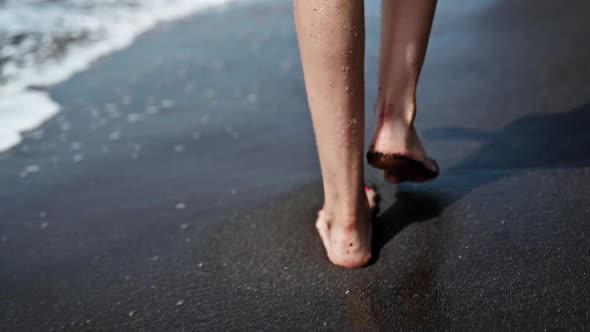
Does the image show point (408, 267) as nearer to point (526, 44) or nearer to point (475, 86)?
point (475, 86)

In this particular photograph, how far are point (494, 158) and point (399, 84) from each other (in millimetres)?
521

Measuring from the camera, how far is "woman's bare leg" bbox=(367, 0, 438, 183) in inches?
57.5

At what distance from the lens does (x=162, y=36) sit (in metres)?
3.92

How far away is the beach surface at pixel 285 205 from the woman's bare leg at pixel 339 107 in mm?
94

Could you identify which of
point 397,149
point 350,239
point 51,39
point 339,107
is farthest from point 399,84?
point 51,39

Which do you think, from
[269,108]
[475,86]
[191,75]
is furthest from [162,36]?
[475,86]

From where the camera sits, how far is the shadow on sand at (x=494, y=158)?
1625 mm

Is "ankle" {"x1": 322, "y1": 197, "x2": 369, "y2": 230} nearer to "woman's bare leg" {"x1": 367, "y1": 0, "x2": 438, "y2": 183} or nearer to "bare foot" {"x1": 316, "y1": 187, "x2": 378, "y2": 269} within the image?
"bare foot" {"x1": 316, "y1": 187, "x2": 378, "y2": 269}

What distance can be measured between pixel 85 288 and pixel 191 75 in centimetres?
176

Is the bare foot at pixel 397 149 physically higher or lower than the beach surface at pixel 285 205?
higher

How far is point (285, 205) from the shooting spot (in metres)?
1.78

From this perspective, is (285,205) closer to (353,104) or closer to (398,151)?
(398,151)

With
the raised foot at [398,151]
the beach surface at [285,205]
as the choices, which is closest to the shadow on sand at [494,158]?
the beach surface at [285,205]

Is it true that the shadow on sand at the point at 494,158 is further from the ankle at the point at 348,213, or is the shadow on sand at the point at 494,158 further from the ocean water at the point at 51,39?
the ocean water at the point at 51,39
